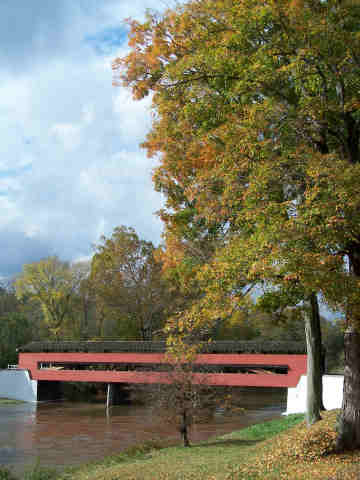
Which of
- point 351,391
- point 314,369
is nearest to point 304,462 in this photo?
point 351,391

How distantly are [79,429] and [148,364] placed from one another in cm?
833

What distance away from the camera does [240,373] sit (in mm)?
30188

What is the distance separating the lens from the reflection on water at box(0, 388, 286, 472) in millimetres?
18750

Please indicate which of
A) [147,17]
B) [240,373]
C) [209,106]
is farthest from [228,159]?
[240,373]

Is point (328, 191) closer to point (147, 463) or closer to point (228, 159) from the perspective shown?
point (228, 159)

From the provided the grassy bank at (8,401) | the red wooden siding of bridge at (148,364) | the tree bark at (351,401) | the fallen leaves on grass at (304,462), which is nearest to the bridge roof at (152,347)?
the red wooden siding of bridge at (148,364)

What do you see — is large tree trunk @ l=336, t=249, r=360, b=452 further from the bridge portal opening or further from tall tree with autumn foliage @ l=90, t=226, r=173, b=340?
tall tree with autumn foliage @ l=90, t=226, r=173, b=340

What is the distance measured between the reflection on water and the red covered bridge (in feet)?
6.71

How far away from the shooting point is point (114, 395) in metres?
35.5

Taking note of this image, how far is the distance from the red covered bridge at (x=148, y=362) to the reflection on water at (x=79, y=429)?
80.5 inches

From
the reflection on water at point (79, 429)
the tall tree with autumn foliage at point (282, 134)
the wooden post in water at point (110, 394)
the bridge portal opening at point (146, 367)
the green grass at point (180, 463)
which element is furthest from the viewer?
the wooden post in water at point (110, 394)

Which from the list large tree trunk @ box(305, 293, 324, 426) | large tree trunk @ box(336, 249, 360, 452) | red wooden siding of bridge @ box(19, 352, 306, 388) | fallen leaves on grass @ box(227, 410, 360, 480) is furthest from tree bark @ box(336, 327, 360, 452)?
red wooden siding of bridge @ box(19, 352, 306, 388)

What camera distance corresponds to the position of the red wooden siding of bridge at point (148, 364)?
28703mm

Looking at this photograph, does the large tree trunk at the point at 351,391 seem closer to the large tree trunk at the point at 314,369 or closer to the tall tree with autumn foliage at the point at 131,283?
the large tree trunk at the point at 314,369
